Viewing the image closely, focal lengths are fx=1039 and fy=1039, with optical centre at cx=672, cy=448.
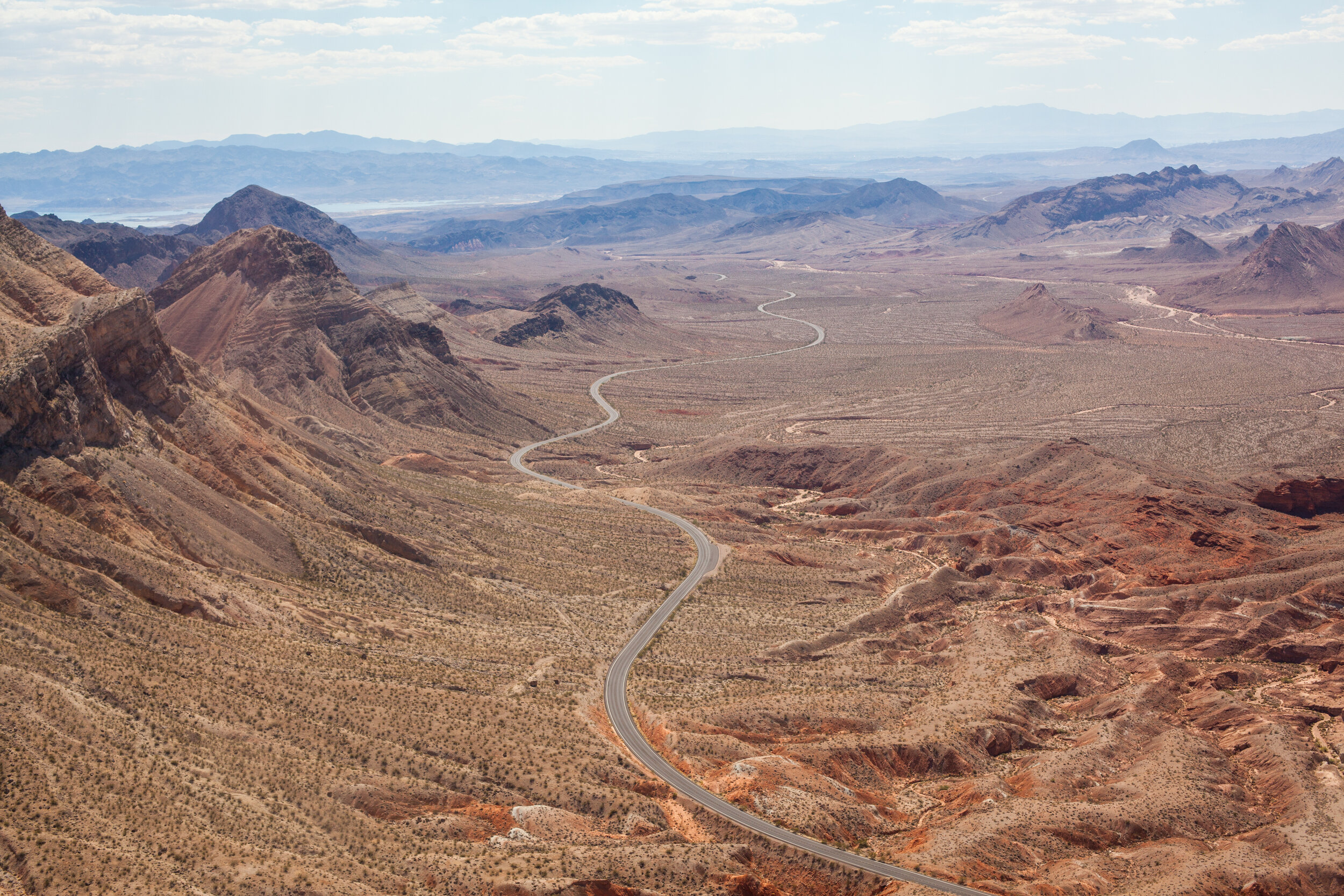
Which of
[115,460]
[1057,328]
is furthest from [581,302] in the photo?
[115,460]

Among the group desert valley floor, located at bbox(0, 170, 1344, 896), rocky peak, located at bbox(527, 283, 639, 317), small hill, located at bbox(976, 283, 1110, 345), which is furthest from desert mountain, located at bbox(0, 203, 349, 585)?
small hill, located at bbox(976, 283, 1110, 345)

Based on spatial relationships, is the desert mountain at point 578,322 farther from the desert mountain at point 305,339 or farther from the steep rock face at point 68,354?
the steep rock face at point 68,354

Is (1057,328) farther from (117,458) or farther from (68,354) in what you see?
(68,354)

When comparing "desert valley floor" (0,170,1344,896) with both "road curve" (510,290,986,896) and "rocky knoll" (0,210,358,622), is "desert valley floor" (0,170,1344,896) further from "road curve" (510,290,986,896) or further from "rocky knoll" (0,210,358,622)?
"road curve" (510,290,986,896)

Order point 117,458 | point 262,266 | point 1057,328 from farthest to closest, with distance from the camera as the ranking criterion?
1. point 1057,328
2. point 262,266
3. point 117,458

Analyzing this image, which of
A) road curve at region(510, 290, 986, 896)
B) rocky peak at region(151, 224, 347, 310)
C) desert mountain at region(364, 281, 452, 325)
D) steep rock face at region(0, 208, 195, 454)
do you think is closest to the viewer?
road curve at region(510, 290, 986, 896)

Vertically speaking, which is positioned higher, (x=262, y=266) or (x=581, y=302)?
(x=262, y=266)

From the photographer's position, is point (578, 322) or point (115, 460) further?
point (578, 322)
